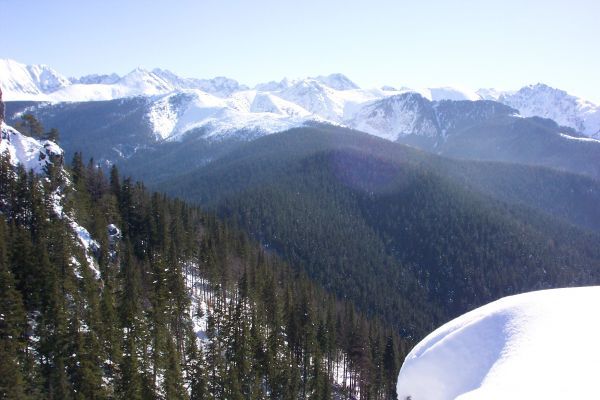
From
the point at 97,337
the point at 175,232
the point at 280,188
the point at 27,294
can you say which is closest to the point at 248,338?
the point at 97,337

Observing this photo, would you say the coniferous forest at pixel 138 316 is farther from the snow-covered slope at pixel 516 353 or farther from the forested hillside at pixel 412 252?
the forested hillside at pixel 412 252

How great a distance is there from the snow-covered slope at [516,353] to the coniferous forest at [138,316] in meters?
29.8

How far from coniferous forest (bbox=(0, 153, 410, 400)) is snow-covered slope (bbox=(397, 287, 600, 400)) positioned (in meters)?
29.8

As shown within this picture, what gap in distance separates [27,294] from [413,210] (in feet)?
566

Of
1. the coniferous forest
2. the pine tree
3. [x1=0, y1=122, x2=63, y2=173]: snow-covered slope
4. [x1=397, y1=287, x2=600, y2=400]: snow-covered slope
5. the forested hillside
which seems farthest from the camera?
the forested hillside

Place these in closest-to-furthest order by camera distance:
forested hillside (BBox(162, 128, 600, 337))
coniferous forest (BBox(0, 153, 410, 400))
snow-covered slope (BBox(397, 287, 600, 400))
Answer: snow-covered slope (BBox(397, 287, 600, 400)) → coniferous forest (BBox(0, 153, 410, 400)) → forested hillside (BBox(162, 128, 600, 337))

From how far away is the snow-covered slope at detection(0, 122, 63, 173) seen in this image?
7070cm

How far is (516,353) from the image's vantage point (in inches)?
471

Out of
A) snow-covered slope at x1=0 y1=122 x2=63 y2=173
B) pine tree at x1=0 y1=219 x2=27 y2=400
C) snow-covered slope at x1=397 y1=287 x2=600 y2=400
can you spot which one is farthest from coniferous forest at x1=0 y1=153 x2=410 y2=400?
snow-covered slope at x1=397 y1=287 x2=600 y2=400

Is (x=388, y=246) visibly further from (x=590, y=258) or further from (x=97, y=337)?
(x=97, y=337)

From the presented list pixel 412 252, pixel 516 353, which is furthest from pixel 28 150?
pixel 412 252

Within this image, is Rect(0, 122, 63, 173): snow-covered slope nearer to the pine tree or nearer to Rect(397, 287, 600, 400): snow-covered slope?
the pine tree

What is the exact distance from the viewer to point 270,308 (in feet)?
215

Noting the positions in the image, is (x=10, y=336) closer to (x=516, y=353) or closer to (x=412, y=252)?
(x=516, y=353)
